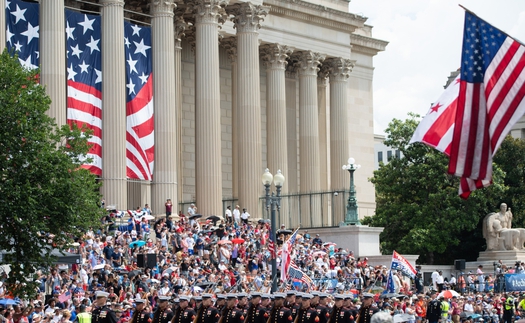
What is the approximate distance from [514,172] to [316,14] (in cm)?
1851

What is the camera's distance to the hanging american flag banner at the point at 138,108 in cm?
5284

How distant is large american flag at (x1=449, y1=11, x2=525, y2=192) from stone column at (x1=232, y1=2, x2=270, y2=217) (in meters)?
40.6

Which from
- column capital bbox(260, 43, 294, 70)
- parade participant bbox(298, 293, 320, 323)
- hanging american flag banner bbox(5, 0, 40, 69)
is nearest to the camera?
parade participant bbox(298, 293, 320, 323)

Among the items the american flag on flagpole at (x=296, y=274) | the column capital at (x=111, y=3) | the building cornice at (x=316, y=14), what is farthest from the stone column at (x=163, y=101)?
the building cornice at (x=316, y=14)

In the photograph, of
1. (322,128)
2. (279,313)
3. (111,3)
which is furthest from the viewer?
(322,128)

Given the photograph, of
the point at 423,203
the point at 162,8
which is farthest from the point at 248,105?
the point at 423,203

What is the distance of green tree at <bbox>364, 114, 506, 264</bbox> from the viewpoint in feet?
227

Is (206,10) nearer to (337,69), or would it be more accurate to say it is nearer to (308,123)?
(308,123)

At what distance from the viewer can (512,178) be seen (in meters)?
74.1

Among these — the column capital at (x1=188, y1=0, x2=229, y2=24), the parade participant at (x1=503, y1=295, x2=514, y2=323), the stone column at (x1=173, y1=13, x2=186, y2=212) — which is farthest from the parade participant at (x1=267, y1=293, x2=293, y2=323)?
the stone column at (x1=173, y1=13, x2=186, y2=212)

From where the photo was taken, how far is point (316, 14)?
7175cm

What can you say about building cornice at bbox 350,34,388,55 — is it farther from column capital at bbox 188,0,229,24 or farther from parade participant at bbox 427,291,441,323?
parade participant at bbox 427,291,441,323

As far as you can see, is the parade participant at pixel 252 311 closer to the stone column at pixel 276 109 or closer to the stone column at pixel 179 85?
the stone column at pixel 179 85

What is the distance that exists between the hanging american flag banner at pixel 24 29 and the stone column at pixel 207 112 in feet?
36.7
